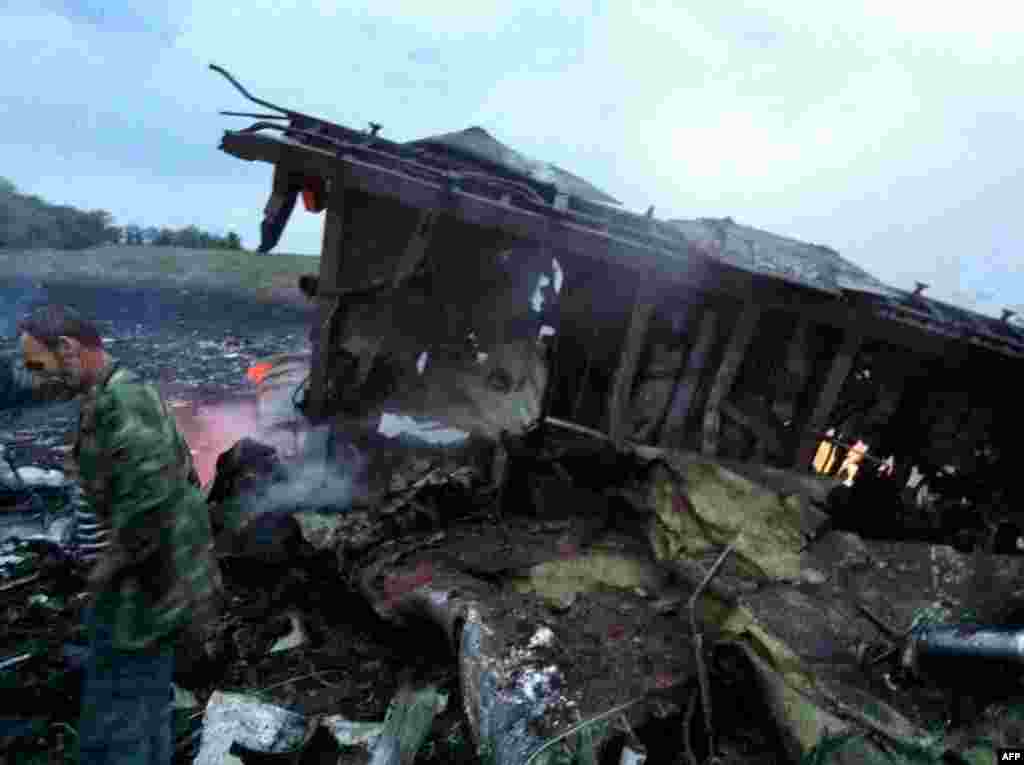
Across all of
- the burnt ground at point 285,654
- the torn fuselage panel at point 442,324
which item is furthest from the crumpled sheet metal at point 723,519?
the torn fuselage panel at point 442,324

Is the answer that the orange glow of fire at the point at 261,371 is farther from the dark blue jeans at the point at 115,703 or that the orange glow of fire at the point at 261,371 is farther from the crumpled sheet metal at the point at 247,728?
the dark blue jeans at the point at 115,703

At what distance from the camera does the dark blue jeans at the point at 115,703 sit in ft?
8.42

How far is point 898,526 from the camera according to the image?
6.05 metres

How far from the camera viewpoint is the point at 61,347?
2.54 m

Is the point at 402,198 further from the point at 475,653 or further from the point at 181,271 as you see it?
the point at 181,271

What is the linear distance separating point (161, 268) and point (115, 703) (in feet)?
53.6

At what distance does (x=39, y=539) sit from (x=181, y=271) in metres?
12.7

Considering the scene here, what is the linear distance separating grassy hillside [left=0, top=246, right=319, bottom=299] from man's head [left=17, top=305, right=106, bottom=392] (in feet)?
44.9

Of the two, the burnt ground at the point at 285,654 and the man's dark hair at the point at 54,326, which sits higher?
the man's dark hair at the point at 54,326

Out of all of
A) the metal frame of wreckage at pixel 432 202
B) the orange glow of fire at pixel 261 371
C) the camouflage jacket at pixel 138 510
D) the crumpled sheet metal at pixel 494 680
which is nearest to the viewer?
the camouflage jacket at pixel 138 510

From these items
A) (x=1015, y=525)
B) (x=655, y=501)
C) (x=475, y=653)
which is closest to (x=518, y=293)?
(x=655, y=501)

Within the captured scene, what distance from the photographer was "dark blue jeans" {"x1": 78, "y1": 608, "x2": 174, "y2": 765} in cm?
257

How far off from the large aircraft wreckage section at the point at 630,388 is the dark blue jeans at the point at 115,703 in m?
1.83

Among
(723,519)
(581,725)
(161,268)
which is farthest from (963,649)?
(161,268)
